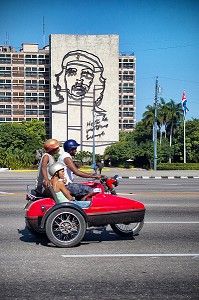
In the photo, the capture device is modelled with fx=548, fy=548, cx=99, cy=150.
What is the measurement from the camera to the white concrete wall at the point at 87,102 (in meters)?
99.6

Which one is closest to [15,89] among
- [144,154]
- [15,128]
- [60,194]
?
[15,128]

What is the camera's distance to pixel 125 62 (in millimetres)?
121875

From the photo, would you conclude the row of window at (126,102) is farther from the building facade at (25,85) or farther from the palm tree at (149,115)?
the palm tree at (149,115)

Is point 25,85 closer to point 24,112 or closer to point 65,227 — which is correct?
point 24,112

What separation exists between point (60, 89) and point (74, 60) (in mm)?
6058

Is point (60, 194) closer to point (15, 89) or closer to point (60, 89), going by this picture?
point (60, 89)

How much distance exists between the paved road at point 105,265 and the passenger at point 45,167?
3.01 feet

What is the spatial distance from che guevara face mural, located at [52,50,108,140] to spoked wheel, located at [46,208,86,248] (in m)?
90.5

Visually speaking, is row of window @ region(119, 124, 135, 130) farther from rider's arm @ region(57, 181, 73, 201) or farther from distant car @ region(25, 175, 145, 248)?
rider's arm @ region(57, 181, 73, 201)

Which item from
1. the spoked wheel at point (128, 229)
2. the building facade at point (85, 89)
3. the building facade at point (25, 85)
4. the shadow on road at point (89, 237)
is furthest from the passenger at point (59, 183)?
the building facade at point (25, 85)

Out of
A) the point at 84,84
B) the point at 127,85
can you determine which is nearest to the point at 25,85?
the point at 84,84

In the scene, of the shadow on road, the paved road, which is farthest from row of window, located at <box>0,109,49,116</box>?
the shadow on road

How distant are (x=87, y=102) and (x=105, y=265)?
93.7 meters

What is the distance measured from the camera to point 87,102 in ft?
329
